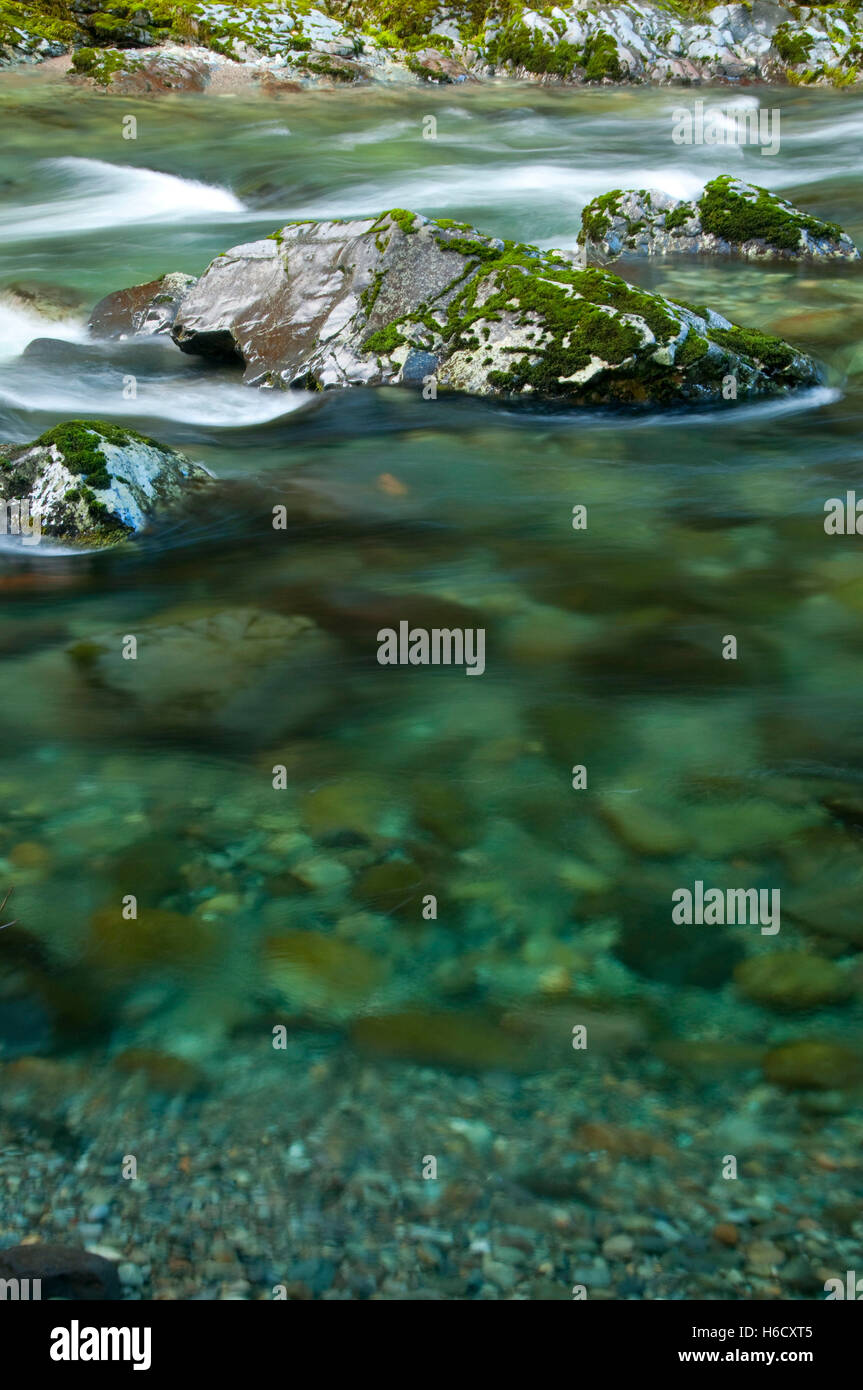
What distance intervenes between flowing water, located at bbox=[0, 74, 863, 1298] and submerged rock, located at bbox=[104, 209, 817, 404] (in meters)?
0.34

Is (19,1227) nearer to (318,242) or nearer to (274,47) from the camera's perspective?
(318,242)

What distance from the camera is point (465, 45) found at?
32.2 metres

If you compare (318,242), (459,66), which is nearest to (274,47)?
(459,66)

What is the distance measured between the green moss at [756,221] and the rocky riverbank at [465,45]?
18398 mm

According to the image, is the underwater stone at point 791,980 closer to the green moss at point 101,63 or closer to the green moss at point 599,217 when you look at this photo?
the green moss at point 599,217

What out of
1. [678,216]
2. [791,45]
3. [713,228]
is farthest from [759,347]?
[791,45]

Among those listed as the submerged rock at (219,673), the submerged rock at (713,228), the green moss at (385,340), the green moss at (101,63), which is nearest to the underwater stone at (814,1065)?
the submerged rock at (219,673)

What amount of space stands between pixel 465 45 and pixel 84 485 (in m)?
29.8

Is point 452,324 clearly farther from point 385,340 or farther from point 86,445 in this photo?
point 86,445

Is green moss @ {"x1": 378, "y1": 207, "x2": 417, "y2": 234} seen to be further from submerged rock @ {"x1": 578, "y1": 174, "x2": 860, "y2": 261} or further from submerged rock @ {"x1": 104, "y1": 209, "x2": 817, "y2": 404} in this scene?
submerged rock @ {"x1": 578, "y1": 174, "x2": 860, "y2": 261}

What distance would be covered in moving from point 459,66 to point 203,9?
6.77 metres

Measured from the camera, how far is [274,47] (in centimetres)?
2984

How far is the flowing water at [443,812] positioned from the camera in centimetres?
342
